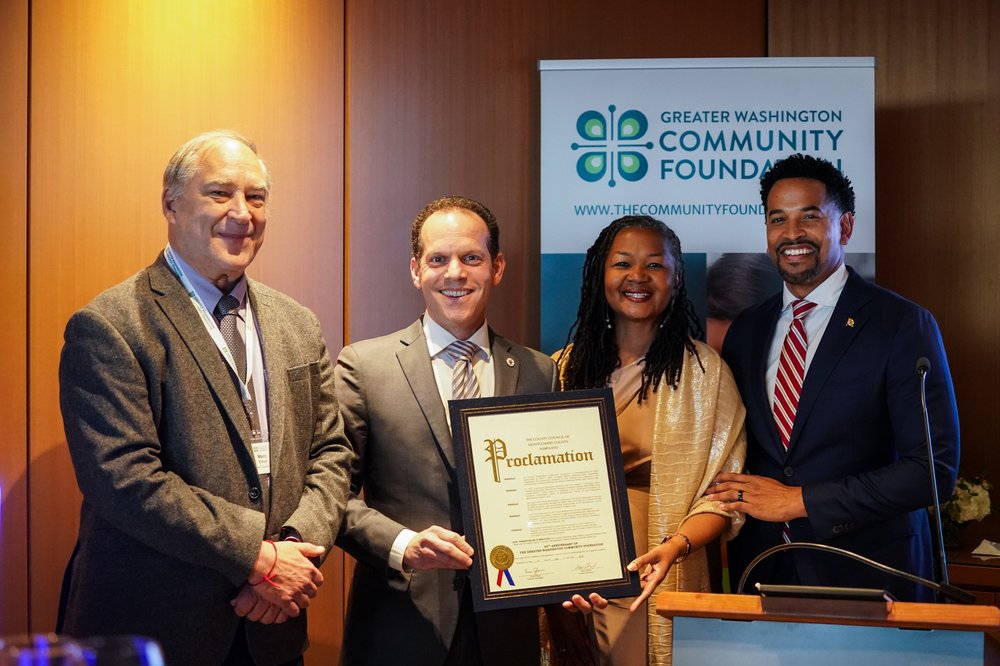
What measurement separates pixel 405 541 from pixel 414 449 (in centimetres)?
28

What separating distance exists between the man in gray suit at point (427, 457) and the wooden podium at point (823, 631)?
78 cm

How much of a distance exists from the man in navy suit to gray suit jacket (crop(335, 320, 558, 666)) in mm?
843

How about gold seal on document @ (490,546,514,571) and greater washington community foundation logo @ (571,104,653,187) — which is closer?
gold seal on document @ (490,546,514,571)

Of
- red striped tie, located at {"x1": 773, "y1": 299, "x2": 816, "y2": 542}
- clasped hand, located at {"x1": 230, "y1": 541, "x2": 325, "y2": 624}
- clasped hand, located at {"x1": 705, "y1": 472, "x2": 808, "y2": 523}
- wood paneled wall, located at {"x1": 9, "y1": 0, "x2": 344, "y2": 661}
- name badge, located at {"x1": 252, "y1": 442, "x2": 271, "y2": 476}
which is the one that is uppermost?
wood paneled wall, located at {"x1": 9, "y1": 0, "x2": 344, "y2": 661}

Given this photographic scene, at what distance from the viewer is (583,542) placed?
8.46 ft

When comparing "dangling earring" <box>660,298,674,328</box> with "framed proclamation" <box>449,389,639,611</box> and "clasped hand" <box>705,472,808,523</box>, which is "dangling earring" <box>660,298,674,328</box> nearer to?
"clasped hand" <box>705,472,808,523</box>

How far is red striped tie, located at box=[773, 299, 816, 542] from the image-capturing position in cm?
320

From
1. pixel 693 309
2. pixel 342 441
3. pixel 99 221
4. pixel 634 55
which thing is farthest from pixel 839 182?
pixel 99 221

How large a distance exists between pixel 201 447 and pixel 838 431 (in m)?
1.95

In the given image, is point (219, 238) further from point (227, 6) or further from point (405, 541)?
point (227, 6)

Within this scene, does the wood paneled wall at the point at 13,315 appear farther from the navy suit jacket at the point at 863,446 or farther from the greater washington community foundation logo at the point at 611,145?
the navy suit jacket at the point at 863,446

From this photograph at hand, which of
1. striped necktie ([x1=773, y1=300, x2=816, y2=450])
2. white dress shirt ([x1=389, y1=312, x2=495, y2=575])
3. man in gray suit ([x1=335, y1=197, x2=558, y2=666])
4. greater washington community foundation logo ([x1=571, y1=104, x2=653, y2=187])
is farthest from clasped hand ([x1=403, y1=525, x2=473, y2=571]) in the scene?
greater washington community foundation logo ([x1=571, y1=104, x2=653, y2=187])

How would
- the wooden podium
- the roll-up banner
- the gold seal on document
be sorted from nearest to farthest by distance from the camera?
the wooden podium → the gold seal on document → the roll-up banner

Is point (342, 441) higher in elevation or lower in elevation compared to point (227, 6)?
lower
